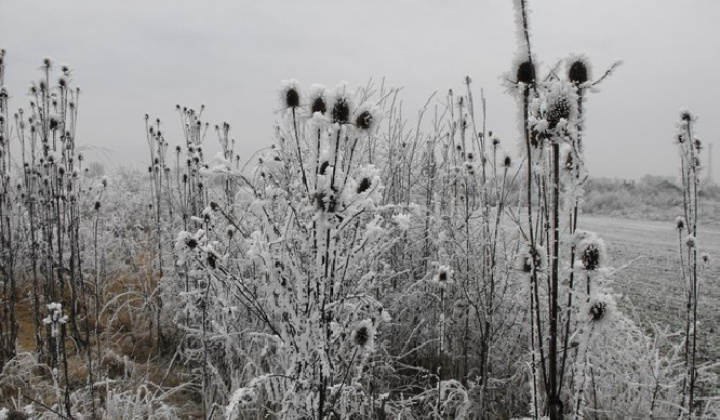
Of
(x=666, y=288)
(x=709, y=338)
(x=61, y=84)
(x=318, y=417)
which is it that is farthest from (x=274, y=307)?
(x=666, y=288)

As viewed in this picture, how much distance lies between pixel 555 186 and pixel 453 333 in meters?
2.97

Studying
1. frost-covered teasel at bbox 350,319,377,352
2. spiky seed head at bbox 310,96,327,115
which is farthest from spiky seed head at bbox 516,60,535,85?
frost-covered teasel at bbox 350,319,377,352

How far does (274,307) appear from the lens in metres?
2.16

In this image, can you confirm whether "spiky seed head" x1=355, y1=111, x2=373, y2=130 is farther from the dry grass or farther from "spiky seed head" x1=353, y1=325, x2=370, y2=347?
the dry grass

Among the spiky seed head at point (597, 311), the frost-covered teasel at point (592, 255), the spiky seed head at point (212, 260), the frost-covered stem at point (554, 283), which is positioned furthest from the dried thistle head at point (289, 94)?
the spiky seed head at point (597, 311)

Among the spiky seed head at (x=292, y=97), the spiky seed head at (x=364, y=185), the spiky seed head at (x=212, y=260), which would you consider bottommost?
the spiky seed head at (x=212, y=260)

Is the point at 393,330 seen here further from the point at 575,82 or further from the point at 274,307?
the point at 575,82

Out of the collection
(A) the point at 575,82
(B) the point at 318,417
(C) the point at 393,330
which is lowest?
(C) the point at 393,330

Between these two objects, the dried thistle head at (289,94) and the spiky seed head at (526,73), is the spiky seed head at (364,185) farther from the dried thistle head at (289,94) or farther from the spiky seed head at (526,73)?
the spiky seed head at (526,73)

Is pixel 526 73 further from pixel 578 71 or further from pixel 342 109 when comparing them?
pixel 342 109

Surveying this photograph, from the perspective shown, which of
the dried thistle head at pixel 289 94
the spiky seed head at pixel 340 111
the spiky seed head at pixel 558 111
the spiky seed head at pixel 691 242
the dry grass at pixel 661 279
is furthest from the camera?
the dry grass at pixel 661 279

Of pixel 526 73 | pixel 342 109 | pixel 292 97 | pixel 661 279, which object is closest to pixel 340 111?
pixel 342 109

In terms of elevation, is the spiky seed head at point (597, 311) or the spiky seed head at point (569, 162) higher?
the spiky seed head at point (569, 162)

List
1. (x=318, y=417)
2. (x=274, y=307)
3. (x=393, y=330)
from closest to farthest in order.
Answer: (x=318, y=417) < (x=274, y=307) < (x=393, y=330)
